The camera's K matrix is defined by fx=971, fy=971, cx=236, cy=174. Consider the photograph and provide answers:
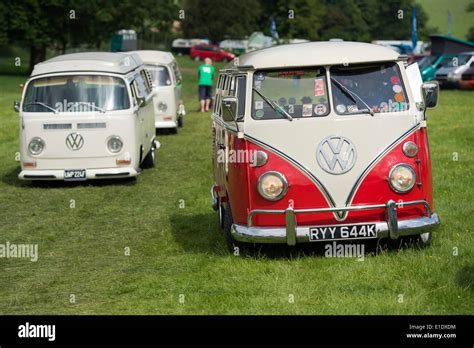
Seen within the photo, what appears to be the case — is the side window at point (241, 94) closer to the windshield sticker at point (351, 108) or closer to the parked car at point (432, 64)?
the windshield sticker at point (351, 108)

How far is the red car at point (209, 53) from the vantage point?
86812 millimetres

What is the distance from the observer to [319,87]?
33.0ft

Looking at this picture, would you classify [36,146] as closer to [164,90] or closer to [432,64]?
[164,90]

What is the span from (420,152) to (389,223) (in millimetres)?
858

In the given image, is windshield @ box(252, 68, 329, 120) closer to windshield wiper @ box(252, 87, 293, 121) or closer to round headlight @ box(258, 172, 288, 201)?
windshield wiper @ box(252, 87, 293, 121)

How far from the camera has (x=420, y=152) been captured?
32.4 ft

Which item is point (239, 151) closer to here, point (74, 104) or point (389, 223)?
point (389, 223)

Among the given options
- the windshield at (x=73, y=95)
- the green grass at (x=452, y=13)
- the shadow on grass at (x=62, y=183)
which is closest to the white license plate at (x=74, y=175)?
the shadow on grass at (x=62, y=183)

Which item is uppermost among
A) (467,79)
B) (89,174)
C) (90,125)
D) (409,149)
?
(409,149)

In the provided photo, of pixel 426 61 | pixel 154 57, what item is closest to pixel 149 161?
pixel 154 57

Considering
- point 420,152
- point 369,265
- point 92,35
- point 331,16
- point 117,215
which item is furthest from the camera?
point 331,16

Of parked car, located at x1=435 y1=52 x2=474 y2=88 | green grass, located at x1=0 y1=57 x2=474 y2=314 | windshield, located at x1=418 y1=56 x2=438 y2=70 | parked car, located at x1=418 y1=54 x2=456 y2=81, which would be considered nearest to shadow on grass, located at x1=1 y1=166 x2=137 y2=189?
green grass, located at x1=0 y1=57 x2=474 y2=314

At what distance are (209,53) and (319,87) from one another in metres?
78.0
